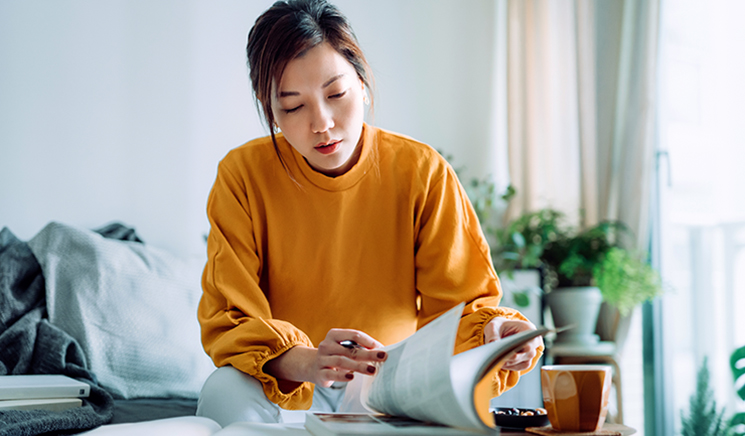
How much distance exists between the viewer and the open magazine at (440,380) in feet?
1.52

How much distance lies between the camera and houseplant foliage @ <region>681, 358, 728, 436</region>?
1832 mm

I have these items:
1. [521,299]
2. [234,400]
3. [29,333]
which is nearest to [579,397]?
[234,400]

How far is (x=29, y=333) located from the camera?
1309mm

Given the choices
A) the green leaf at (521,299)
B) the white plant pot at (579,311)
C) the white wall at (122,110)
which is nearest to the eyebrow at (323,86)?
the white wall at (122,110)

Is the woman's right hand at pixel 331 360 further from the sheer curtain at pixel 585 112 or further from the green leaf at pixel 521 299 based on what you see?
the sheer curtain at pixel 585 112

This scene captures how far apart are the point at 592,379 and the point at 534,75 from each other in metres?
2.22

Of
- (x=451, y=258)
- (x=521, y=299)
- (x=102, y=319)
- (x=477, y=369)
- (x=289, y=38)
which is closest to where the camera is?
(x=477, y=369)

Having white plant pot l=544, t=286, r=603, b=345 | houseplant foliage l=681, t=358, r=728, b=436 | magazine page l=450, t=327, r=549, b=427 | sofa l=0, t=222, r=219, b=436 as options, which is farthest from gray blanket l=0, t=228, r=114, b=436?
houseplant foliage l=681, t=358, r=728, b=436

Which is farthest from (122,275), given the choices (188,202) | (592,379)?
(592,379)

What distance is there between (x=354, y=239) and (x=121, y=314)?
705mm

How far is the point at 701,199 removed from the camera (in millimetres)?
2160

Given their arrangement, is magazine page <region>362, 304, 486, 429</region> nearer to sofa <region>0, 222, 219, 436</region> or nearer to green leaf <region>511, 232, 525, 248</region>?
sofa <region>0, 222, 219, 436</region>

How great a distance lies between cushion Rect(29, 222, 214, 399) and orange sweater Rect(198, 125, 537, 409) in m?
0.51

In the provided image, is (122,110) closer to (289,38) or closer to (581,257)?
→ (289,38)
